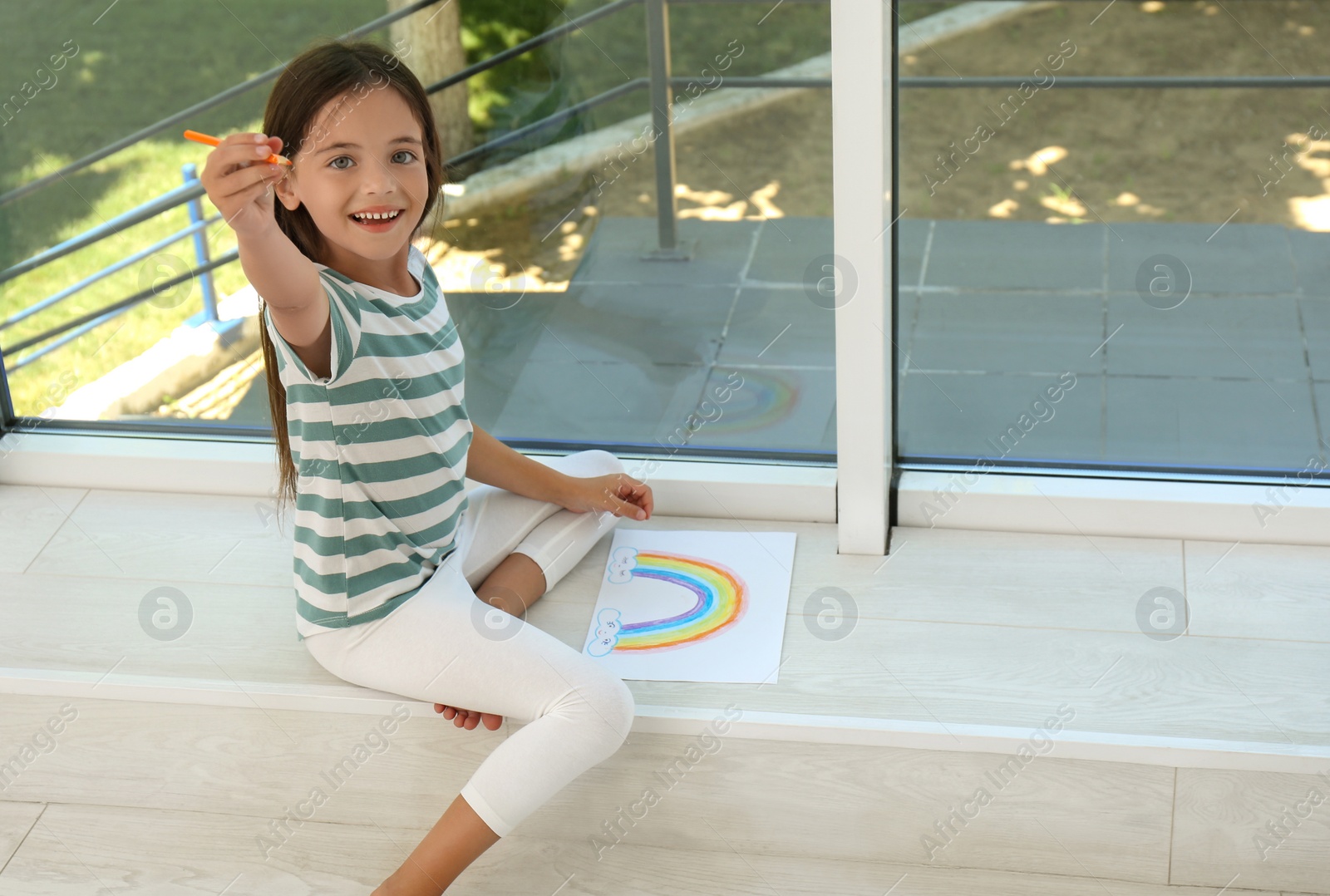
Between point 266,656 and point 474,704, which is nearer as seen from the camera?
point 474,704

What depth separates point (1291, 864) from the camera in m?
1.35

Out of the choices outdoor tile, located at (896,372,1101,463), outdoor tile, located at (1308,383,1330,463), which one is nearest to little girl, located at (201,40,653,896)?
outdoor tile, located at (896,372,1101,463)

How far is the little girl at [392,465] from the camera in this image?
1.29 m

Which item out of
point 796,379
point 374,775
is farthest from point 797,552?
point 374,775

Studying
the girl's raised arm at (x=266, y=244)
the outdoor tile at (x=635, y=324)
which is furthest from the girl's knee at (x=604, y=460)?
the girl's raised arm at (x=266, y=244)

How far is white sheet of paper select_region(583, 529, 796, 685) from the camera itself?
1.48 m

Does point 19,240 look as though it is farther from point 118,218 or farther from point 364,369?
point 364,369

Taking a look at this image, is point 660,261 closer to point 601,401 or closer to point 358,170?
point 601,401

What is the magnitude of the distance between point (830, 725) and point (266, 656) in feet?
2.07

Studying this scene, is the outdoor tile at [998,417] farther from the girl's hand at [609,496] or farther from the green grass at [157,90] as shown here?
the green grass at [157,90]

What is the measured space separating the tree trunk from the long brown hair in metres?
0.28

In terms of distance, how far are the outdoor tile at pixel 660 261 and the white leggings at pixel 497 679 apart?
0.43m

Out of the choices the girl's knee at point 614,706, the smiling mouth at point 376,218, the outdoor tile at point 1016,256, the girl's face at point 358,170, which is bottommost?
the girl's knee at point 614,706

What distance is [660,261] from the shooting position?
1727 millimetres
